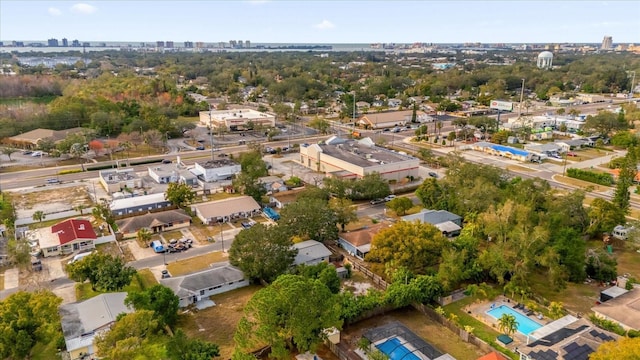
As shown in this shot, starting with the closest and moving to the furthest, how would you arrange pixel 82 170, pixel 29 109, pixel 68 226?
pixel 68 226 → pixel 82 170 → pixel 29 109

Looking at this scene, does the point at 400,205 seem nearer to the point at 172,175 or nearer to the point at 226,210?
the point at 226,210

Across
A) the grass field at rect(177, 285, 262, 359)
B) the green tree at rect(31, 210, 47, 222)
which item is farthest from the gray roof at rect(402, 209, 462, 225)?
the green tree at rect(31, 210, 47, 222)

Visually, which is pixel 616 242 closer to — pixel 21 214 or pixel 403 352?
pixel 403 352

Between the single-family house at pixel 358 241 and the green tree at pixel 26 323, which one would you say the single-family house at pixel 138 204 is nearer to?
the single-family house at pixel 358 241

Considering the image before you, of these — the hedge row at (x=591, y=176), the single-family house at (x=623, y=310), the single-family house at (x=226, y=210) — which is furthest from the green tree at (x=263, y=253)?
the hedge row at (x=591, y=176)

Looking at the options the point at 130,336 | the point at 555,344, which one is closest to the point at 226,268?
the point at 130,336

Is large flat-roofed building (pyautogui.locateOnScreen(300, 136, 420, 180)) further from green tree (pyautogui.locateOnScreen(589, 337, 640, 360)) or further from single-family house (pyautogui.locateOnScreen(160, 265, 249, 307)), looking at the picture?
green tree (pyautogui.locateOnScreen(589, 337, 640, 360))
